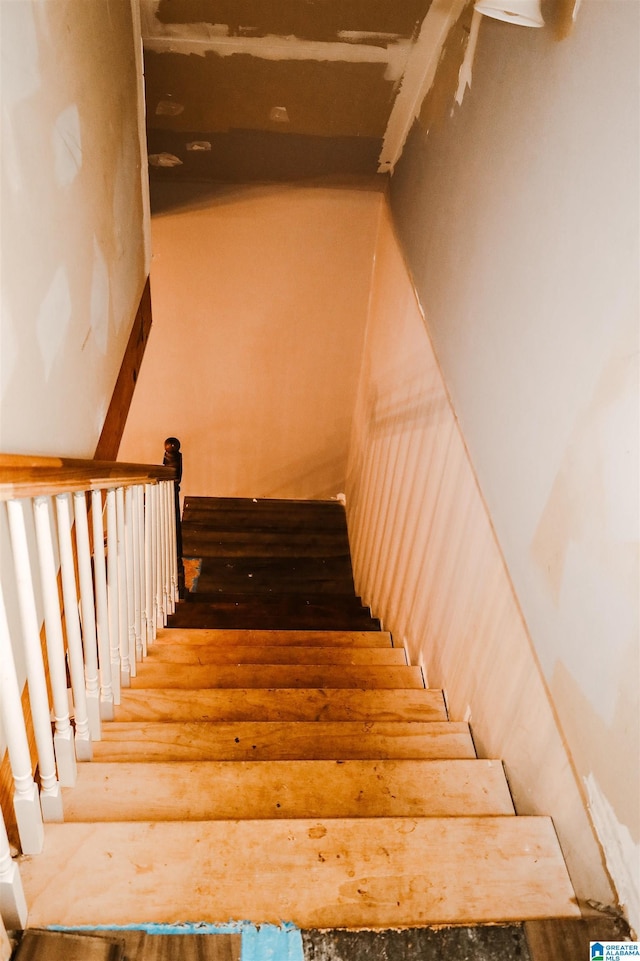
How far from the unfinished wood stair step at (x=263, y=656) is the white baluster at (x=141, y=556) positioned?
104 mm

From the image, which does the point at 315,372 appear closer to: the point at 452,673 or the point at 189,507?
the point at 189,507

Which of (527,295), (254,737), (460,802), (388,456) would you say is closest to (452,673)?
(460,802)

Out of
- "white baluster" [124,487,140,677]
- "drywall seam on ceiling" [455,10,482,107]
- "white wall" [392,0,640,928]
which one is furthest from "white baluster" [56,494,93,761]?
"drywall seam on ceiling" [455,10,482,107]

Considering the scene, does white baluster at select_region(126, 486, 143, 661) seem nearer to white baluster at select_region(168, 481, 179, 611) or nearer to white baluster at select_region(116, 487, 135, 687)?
white baluster at select_region(116, 487, 135, 687)

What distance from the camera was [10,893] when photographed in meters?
0.96

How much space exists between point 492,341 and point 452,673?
116cm

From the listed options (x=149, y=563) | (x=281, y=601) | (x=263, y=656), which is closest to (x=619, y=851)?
(x=263, y=656)

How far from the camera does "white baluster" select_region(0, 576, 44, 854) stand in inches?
36.4

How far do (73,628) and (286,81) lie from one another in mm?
→ 3019

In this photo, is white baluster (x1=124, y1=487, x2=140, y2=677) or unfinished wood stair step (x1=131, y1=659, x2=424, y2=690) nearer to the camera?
white baluster (x1=124, y1=487, x2=140, y2=677)

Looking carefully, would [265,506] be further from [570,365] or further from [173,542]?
[570,365]

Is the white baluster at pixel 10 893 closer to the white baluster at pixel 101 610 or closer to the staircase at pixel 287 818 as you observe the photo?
the staircase at pixel 287 818

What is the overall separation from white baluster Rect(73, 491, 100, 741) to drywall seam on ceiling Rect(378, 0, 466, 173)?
2.60m

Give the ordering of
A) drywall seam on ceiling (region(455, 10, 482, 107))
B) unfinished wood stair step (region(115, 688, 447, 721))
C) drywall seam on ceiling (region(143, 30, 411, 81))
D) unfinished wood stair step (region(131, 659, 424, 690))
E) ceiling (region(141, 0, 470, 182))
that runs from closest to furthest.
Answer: unfinished wood stair step (region(115, 688, 447, 721)) < unfinished wood stair step (region(131, 659, 424, 690)) < drywall seam on ceiling (region(455, 10, 482, 107)) < ceiling (region(141, 0, 470, 182)) < drywall seam on ceiling (region(143, 30, 411, 81))
